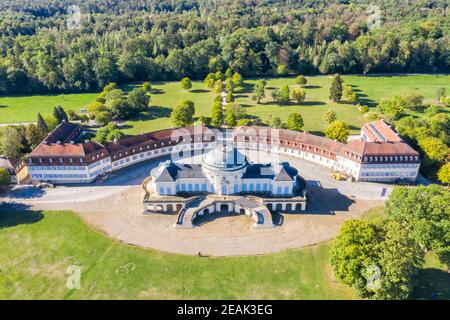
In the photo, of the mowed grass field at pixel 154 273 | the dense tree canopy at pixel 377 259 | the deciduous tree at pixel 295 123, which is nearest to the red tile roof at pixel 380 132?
the deciduous tree at pixel 295 123

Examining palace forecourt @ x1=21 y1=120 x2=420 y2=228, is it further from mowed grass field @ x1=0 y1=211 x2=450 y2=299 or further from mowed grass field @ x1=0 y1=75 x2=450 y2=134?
mowed grass field @ x1=0 y1=75 x2=450 y2=134

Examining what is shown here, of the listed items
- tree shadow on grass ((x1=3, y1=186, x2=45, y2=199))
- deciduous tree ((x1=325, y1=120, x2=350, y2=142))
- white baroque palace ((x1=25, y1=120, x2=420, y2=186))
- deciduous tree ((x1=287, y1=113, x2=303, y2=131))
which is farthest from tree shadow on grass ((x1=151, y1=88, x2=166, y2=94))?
deciduous tree ((x1=325, y1=120, x2=350, y2=142))

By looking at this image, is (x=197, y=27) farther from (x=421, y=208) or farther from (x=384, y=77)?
(x=421, y=208)

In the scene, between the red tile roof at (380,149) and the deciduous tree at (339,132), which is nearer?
the red tile roof at (380,149)

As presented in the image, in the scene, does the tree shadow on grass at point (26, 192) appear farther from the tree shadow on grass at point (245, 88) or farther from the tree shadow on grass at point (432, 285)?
the tree shadow on grass at point (245, 88)
